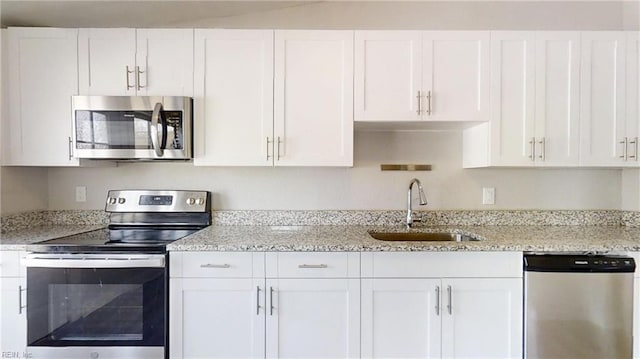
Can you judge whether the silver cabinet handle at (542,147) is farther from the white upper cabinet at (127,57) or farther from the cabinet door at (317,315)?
the white upper cabinet at (127,57)

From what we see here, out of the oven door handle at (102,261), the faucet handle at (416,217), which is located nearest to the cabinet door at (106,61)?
the oven door handle at (102,261)

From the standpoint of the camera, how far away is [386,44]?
6.75 ft

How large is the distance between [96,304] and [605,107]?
3097 mm

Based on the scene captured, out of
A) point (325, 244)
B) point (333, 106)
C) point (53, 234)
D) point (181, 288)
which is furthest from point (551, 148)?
point (53, 234)

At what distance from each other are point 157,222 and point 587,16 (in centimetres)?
332

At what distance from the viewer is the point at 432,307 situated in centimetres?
175

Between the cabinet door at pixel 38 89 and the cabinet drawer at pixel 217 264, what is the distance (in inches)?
42.5

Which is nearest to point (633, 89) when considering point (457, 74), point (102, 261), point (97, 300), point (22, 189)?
point (457, 74)

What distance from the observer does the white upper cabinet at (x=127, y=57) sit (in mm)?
2061

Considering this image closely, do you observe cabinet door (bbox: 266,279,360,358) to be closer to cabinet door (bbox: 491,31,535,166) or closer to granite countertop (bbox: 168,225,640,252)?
granite countertop (bbox: 168,225,640,252)

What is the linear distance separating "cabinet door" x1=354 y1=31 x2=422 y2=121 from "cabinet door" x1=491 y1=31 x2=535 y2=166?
18.7 inches

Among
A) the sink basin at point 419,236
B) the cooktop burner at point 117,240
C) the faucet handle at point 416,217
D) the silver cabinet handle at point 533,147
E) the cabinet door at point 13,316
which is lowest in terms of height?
the cabinet door at point 13,316

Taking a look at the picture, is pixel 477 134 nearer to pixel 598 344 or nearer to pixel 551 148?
pixel 551 148

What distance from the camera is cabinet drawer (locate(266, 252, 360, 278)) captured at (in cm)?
175
